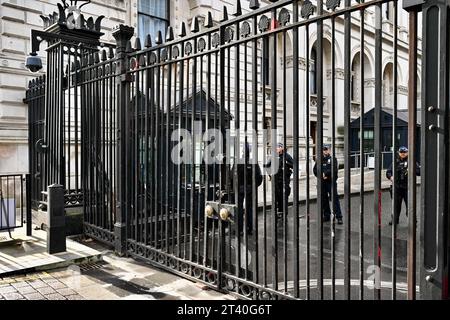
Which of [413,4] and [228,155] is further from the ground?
[413,4]

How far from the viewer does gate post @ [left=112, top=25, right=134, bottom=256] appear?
5832 mm

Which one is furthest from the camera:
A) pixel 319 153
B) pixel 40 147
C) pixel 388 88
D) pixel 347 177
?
pixel 388 88

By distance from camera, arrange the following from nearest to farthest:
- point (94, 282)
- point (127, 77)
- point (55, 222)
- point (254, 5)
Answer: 1. point (254, 5)
2. point (94, 282)
3. point (55, 222)
4. point (127, 77)

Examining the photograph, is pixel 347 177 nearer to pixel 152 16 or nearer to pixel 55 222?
pixel 55 222

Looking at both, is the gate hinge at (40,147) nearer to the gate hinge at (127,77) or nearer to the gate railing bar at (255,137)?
the gate hinge at (127,77)

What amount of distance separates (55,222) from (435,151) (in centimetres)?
496

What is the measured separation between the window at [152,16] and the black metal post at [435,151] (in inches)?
505

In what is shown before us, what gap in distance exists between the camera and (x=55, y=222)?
224 inches

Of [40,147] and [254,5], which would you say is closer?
[254,5]

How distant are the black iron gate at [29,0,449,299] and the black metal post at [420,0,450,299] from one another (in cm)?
1

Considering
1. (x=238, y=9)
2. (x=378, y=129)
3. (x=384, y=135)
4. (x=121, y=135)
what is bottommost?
(x=378, y=129)

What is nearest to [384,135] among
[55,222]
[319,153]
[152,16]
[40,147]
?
[152,16]

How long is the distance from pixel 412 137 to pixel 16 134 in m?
10.4

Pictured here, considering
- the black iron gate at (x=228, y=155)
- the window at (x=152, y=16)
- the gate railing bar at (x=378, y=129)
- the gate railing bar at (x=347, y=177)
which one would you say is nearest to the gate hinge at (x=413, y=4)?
the black iron gate at (x=228, y=155)
